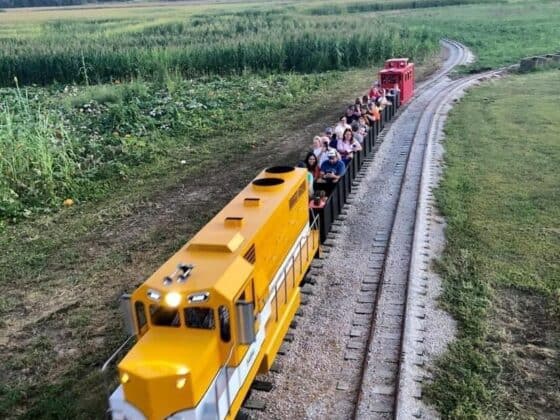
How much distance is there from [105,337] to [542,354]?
6.99 metres

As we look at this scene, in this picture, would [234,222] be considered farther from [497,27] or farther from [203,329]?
[497,27]

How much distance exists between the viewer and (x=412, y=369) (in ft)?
27.7

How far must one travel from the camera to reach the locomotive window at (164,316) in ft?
21.6

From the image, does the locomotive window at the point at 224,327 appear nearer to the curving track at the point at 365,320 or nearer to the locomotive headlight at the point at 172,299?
the locomotive headlight at the point at 172,299

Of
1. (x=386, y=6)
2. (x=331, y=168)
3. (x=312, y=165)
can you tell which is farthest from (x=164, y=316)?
(x=386, y=6)

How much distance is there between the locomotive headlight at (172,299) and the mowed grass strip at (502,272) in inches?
154

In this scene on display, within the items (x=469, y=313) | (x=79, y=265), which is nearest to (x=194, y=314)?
(x=469, y=313)

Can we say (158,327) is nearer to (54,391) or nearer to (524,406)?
(54,391)

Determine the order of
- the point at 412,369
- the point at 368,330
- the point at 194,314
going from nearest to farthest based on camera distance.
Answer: the point at 194,314
the point at 412,369
the point at 368,330

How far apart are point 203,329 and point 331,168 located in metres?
7.86

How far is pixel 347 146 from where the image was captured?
15375 mm

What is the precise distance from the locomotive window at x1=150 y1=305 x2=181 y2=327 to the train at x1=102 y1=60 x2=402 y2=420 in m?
0.01

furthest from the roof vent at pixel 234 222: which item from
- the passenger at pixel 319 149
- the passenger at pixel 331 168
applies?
the passenger at pixel 319 149

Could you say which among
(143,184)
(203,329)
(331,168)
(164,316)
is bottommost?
(143,184)
